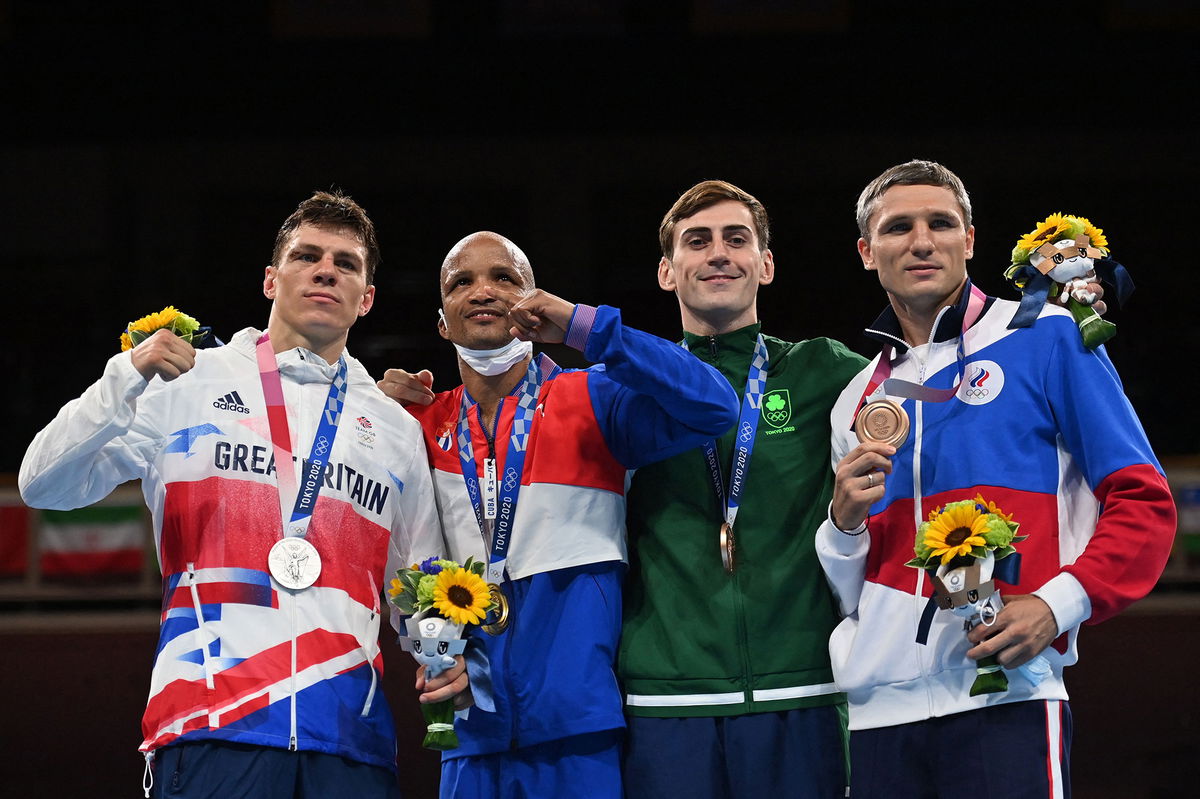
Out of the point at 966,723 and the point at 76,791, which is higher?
the point at 966,723

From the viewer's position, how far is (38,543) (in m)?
7.95

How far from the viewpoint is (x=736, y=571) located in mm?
3322

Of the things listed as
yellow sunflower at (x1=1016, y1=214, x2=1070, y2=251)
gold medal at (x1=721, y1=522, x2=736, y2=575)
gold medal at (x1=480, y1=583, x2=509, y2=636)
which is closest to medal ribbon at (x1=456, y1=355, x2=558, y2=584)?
gold medal at (x1=480, y1=583, x2=509, y2=636)

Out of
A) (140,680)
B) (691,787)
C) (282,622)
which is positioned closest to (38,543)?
(140,680)

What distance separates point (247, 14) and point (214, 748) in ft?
33.3

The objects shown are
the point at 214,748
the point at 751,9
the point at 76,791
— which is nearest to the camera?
the point at 214,748

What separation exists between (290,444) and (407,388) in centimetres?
53

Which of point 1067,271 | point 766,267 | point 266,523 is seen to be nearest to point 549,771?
point 266,523

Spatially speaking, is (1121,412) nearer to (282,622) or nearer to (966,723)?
(966,723)

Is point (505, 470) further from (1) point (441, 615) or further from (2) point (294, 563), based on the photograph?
(2) point (294, 563)

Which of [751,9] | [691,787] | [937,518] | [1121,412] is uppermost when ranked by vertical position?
[751,9]

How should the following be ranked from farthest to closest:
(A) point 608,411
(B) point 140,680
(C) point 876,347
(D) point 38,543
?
(C) point 876,347 → (D) point 38,543 → (B) point 140,680 → (A) point 608,411

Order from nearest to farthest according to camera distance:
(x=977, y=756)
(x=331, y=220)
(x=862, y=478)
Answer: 1. (x=977, y=756)
2. (x=862, y=478)
3. (x=331, y=220)

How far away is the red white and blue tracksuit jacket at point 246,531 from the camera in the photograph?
3.05 m
